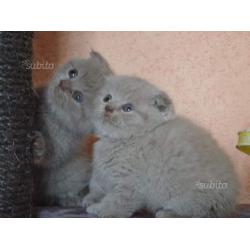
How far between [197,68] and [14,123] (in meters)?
0.51

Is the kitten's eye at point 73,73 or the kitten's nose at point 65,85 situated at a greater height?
the kitten's eye at point 73,73

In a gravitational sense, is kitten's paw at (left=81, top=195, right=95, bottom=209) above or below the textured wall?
below

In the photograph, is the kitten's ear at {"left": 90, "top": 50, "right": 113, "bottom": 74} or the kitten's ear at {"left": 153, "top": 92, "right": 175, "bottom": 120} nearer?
the kitten's ear at {"left": 153, "top": 92, "right": 175, "bottom": 120}

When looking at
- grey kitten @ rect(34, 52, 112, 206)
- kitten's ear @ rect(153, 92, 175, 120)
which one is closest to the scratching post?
grey kitten @ rect(34, 52, 112, 206)

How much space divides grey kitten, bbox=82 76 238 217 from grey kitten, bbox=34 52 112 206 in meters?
0.05

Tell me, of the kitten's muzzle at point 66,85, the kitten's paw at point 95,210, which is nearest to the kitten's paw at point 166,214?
the kitten's paw at point 95,210

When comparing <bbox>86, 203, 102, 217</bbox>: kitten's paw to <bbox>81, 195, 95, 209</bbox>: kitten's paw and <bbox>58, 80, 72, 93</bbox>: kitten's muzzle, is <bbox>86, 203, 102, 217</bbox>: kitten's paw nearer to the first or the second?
<bbox>81, 195, 95, 209</bbox>: kitten's paw

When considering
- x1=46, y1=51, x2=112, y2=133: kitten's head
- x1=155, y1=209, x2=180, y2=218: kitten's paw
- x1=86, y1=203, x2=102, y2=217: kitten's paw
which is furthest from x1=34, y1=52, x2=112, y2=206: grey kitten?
x1=155, y1=209, x2=180, y2=218: kitten's paw

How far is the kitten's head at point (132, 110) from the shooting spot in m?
1.19

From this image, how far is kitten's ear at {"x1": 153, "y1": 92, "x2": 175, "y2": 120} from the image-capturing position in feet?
3.91

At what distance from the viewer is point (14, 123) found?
1153mm

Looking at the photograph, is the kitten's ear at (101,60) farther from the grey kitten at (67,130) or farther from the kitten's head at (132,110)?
the kitten's head at (132,110)

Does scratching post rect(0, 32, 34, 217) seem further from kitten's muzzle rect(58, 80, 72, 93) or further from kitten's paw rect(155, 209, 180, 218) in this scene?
kitten's paw rect(155, 209, 180, 218)

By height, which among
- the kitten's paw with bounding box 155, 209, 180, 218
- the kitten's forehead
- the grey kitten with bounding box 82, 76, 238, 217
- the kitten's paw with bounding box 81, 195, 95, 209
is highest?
the kitten's forehead
